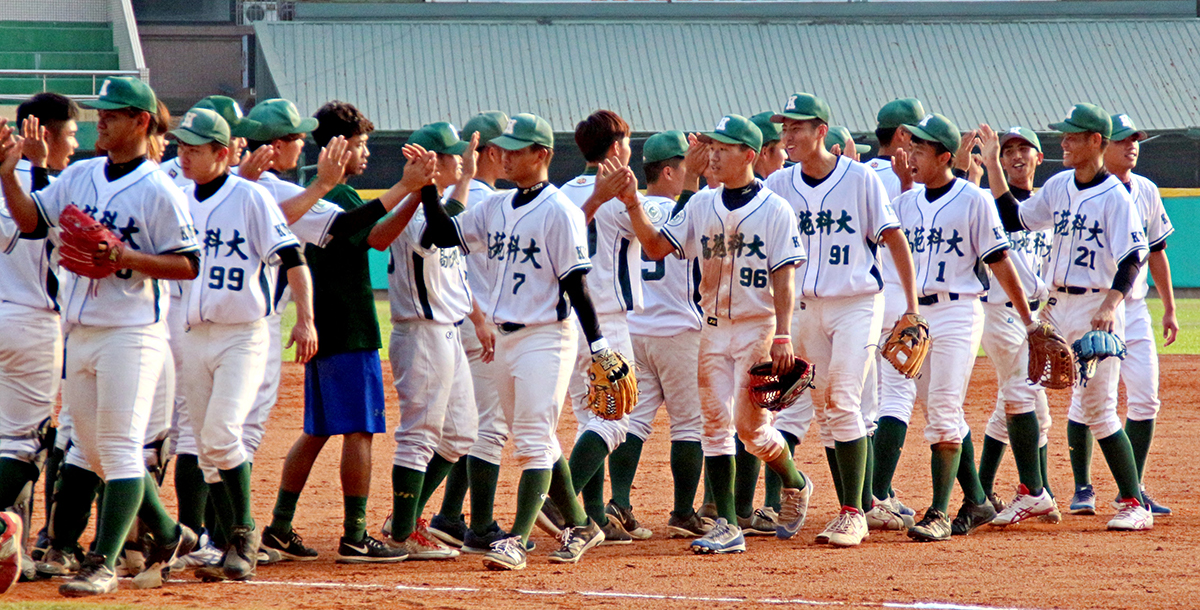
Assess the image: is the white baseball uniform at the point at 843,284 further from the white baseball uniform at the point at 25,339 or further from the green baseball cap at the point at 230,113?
the white baseball uniform at the point at 25,339

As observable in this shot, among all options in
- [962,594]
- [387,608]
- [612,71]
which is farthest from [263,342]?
[612,71]

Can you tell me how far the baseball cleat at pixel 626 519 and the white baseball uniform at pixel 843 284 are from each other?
→ 1024 mm

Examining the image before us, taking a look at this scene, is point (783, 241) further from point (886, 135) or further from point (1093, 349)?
point (886, 135)

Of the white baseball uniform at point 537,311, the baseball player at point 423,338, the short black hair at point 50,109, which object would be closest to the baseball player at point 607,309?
the white baseball uniform at point 537,311

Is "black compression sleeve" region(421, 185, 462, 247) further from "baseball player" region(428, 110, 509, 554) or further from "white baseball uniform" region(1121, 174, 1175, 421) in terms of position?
"white baseball uniform" region(1121, 174, 1175, 421)

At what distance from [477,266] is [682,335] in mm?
1017

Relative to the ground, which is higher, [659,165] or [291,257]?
[659,165]

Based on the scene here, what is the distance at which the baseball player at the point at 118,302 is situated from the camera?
14.8 feet

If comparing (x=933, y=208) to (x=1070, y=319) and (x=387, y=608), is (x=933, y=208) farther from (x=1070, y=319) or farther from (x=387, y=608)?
(x=387, y=608)

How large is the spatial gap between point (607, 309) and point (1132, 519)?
269 cm

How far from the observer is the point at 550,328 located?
531 cm

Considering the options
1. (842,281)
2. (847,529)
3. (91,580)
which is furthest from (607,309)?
(91,580)

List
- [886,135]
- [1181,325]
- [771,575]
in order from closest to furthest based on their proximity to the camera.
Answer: [771,575] → [886,135] → [1181,325]

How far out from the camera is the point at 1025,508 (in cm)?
647
